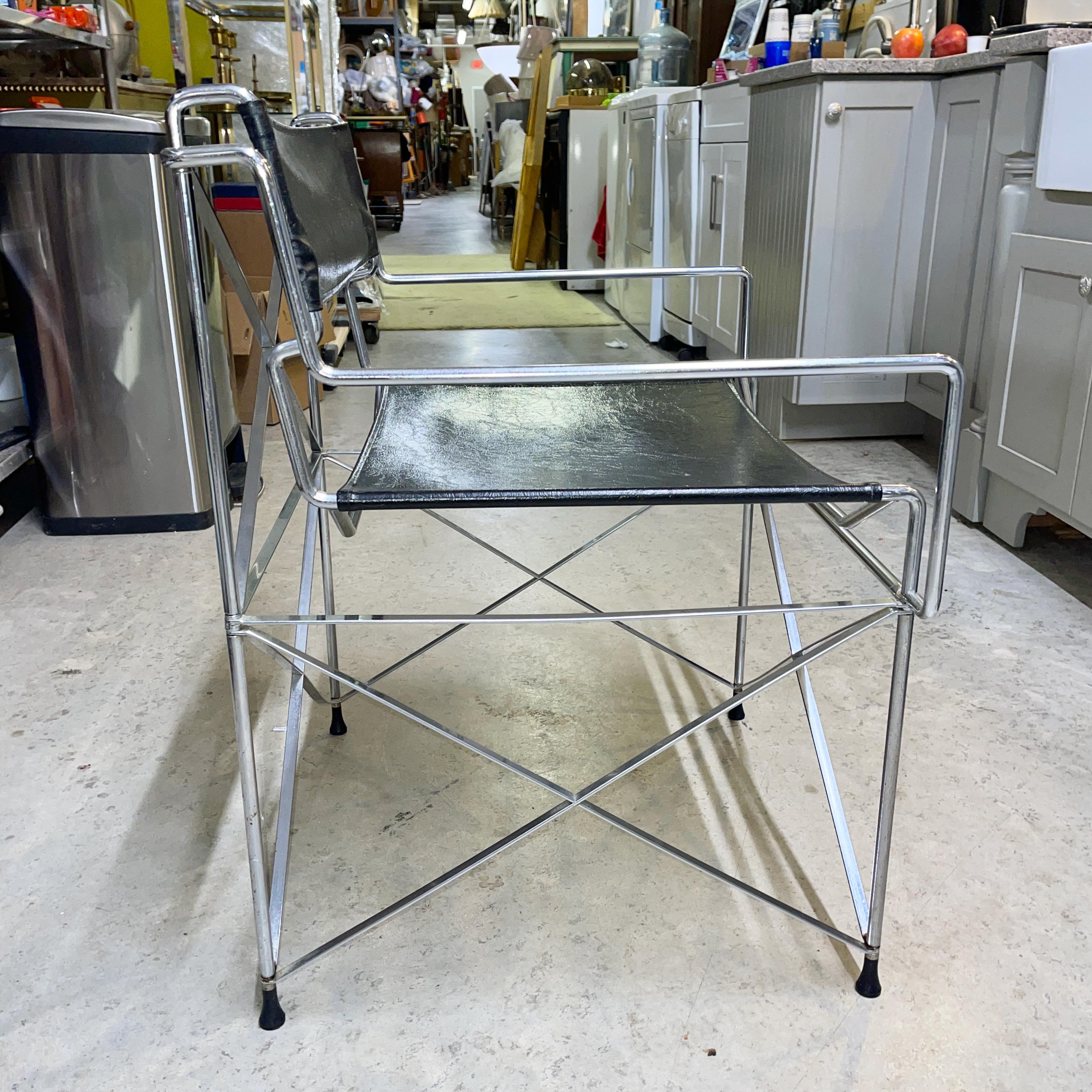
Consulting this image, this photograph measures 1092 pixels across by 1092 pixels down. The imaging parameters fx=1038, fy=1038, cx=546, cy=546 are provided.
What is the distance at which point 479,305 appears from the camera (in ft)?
16.2

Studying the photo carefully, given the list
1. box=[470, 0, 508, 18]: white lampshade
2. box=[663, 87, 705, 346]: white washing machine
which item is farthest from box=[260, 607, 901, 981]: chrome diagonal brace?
box=[470, 0, 508, 18]: white lampshade

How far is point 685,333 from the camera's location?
12.1 feet

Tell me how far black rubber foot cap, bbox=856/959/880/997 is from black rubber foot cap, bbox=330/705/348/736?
29.6 inches

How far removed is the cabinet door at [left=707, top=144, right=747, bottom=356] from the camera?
304 centimetres

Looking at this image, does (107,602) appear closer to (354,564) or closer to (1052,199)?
(354,564)

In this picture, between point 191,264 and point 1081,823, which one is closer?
point 191,264

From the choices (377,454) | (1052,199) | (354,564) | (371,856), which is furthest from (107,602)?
(1052,199)

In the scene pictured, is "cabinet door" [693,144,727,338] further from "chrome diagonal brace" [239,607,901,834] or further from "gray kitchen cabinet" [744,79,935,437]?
"chrome diagonal brace" [239,607,901,834]

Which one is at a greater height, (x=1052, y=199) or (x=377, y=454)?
(x=1052, y=199)

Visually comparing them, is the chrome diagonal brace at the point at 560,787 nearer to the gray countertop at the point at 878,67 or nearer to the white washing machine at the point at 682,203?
the gray countertop at the point at 878,67

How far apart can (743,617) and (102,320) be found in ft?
4.56

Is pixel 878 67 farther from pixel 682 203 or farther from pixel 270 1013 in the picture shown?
pixel 270 1013

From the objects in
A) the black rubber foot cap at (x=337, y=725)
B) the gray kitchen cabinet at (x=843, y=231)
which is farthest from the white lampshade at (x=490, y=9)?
the black rubber foot cap at (x=337, y=725)

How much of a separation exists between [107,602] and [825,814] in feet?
4.18
